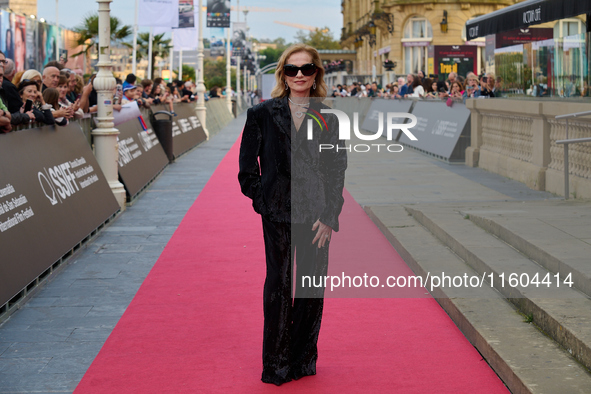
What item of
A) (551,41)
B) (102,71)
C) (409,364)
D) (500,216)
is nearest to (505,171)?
(551,41)

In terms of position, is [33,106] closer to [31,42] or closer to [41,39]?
[31,42]

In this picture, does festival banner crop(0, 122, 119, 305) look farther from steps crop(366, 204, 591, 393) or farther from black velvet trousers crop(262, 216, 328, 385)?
steps crop(366, 204, 591, 393)

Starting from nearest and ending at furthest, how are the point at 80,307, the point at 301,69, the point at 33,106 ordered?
the point at 301,69 < the point at 80,307 < the point at 33,106

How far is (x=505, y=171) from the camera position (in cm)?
1526

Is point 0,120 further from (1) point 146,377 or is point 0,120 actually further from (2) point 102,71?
(2) point 102,71

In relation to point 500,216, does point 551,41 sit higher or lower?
higher

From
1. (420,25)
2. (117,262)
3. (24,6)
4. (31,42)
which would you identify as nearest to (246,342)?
(117,262)

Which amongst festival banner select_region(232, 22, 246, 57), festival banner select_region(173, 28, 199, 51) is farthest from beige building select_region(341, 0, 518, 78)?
festival banner select_region(173, 28, 199, 51)

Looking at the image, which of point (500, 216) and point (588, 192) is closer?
point (500, 216)

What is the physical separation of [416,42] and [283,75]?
55.0 metres

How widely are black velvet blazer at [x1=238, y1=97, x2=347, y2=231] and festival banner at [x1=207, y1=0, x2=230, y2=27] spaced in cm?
4010

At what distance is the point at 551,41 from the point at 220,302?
923 cm

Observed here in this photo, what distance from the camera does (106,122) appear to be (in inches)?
463

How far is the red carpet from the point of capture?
4793 mm
